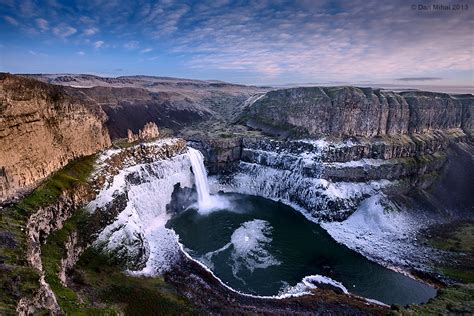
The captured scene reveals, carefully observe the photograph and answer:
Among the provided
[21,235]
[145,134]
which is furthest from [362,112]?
[21,235]

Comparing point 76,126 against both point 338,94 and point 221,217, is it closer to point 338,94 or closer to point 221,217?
point 221,217

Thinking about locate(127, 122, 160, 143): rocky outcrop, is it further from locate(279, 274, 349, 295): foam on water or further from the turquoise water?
locate(279, 274, 349, 295): foam on water

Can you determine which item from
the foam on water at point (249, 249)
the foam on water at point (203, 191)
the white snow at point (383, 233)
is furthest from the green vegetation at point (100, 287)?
the white snow at point (383, 233)

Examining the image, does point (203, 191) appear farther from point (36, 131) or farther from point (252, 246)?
point (36, 131)

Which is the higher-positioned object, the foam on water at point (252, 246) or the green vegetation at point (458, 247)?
the foam on water at point (252, 246)

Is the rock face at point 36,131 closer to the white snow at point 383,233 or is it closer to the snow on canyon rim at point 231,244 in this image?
the snow on canyon rim at point 231,244

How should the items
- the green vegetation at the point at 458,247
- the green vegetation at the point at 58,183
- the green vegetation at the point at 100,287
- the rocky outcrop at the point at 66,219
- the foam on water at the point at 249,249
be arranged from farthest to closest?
the foam on water at the point at 249,249 → the green vegetation at the point at 458,247 → the green vegetation at the point at 58,183 → the green vegetation at the point at 100,287 → the rocky outcrop at the point at 66,219
